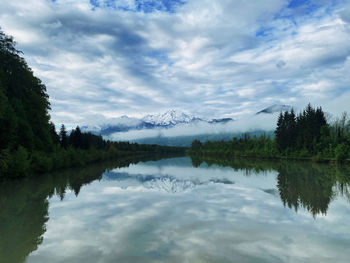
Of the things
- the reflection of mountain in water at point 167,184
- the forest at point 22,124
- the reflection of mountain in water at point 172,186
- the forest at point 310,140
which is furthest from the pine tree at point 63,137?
the forest at point 310,140

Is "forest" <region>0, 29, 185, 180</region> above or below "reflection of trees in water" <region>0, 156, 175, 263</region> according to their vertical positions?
above

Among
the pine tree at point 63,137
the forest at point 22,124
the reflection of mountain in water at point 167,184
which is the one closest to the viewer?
the reflection of mountain in water at point 167,184

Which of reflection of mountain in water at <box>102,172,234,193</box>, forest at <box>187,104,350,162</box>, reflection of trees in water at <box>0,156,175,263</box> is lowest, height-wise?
reflection of mountain in water at <box>102,172,234,193</box>

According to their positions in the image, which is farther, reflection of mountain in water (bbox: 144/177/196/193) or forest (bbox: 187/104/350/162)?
forest (bbox: 187/104/350/162)

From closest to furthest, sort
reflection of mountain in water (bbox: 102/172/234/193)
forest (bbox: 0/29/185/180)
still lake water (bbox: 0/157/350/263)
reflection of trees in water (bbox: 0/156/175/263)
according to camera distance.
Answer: still lake water (bbox: 0/157/350/263) < reflection of trees in water (bbox: 0/156/175/263) < reflection of mountain in water (bbox: 102/172/234/193) < forest (bbox: 0/29/185/180)

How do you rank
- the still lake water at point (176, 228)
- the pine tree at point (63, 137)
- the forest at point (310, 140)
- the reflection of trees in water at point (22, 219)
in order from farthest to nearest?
the pine tree at point (63, 137), the forest at point (310, 140), the reflection of trees in water at point (22, 219), the still lake water at point (176, 228)

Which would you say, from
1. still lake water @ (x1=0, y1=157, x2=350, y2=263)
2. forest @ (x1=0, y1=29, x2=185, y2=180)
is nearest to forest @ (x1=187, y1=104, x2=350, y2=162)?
still lake water @ (x1=0, y1=157, x2=350, y2=263)

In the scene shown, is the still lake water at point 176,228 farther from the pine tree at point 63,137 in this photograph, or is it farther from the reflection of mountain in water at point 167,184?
the pine tree at point 63,137

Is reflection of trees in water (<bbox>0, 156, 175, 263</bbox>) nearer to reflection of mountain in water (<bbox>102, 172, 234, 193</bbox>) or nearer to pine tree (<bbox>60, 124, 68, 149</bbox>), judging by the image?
reflection of mountain in water (<bbox>102, 172, 234, 193</bbox>)

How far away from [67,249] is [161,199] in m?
13.0

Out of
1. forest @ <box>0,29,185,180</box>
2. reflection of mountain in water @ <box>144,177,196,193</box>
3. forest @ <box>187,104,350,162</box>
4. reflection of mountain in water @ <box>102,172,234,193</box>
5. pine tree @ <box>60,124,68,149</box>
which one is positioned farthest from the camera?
pine tree @ <box>60,124,68,149</box>

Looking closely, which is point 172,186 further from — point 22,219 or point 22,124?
point 22,124

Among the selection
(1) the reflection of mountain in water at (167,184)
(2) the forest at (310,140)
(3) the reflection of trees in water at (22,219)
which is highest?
(2) the forest at (310,140)

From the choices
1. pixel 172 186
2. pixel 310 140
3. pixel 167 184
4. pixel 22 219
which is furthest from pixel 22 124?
pixel 310 140
